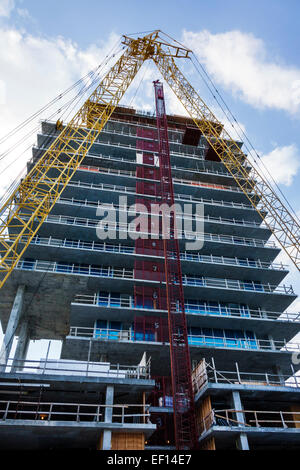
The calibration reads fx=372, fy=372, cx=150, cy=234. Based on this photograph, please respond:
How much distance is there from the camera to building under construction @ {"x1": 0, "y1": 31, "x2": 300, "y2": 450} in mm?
23156

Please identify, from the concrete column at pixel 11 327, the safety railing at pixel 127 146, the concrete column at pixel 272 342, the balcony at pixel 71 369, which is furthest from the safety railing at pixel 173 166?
the balcony at pixel 71 369

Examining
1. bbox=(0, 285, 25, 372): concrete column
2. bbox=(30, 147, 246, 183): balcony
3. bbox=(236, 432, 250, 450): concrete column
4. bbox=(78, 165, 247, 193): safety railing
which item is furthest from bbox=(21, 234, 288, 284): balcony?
bbox=(236, 432, 250, 450): concrete column

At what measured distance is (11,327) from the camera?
3172cm

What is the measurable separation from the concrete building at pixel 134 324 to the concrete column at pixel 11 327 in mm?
113

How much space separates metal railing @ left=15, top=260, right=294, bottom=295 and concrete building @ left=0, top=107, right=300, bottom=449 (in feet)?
0.44

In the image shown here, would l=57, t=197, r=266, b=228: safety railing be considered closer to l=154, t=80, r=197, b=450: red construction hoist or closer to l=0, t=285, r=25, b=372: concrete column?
l=154, t=80, r=197, b=450: red construction hoist

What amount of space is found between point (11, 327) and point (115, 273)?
11622 mm

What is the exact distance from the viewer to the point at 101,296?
36969 millimetres

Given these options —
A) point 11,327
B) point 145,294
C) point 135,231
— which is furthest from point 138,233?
point 11,327

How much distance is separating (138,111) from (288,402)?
158ft
